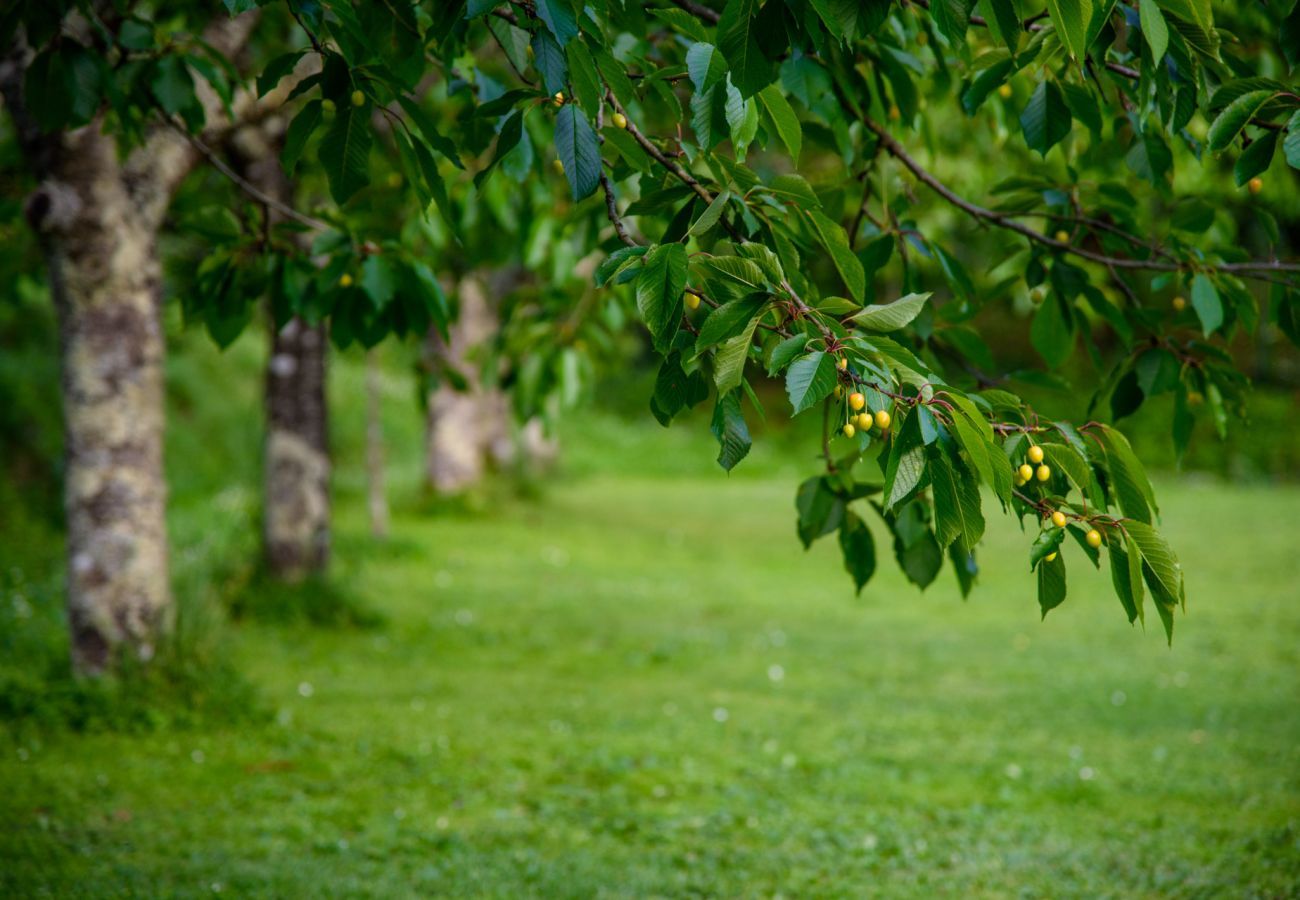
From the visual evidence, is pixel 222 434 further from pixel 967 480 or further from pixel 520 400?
pixel 967 480

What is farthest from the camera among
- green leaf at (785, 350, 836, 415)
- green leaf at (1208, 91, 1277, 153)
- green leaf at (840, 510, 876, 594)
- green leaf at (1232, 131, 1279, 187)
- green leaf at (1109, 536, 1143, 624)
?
green leaf at (840, 510, 876, 594)

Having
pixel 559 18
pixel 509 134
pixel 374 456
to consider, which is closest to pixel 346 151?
pixel 509 134

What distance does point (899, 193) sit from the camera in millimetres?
3445

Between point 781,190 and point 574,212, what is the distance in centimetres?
150

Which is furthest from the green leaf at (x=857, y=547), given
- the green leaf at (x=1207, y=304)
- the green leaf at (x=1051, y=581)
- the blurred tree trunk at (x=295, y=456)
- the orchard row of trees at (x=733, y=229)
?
the blurred tree trunk at (x=295, y=456)

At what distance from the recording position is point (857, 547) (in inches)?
110

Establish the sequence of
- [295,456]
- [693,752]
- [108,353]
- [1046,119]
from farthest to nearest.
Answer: [295,456] < [693,752] < [108,353] < [1046,119]

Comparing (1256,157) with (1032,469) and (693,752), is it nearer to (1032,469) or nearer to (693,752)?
(1032,469)

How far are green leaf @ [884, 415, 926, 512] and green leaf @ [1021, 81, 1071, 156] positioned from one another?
1078 millimetres

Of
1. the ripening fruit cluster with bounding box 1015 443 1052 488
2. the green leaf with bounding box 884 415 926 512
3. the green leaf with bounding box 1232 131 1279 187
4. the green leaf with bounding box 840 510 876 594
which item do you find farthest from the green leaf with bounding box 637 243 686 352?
the green leaf with bounding box 1232 131 1279 187

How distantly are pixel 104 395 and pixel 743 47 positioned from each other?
4117mm

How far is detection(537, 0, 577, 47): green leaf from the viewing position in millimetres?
1932

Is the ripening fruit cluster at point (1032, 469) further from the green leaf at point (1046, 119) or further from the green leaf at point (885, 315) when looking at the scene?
the green leaf at point (1046, 119)

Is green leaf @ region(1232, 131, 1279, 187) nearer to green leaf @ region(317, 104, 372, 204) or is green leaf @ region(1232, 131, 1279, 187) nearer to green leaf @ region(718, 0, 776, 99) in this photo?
green leaf @ region(718, 0, 776, 99)
